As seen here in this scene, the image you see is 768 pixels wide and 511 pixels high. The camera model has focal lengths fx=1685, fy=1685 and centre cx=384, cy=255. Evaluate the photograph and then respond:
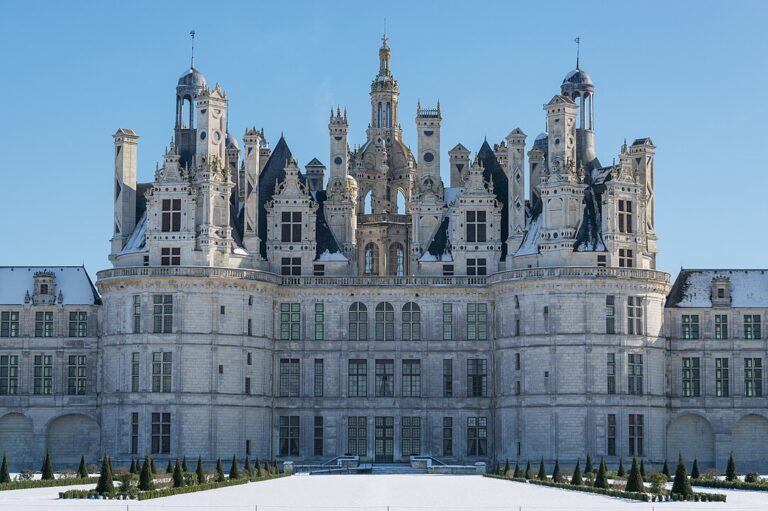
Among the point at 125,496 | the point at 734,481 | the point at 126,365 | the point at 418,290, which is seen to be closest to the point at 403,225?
the point at 418,290

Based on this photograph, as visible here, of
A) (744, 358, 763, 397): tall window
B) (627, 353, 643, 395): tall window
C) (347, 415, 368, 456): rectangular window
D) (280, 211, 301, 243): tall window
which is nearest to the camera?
(627, 353, 643, 395): tall window

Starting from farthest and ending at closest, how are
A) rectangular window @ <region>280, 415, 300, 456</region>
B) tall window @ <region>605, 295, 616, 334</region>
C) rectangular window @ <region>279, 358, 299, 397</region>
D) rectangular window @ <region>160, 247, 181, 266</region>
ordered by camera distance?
rectangular window @ <region>279, 358, 299, 397</region>, rectangular window @ <region>280, 415, 300, 456</region>, rectangular window @ <region>160, 247, 181, 266</region>, tall window @ <region>605, 295, 616, 334</region>

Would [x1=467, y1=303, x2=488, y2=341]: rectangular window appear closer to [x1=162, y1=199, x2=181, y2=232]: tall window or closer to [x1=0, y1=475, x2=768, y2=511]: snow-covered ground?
[x1=162, y1=199, x2=181, y2=232]: tall window

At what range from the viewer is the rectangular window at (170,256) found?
336 feet

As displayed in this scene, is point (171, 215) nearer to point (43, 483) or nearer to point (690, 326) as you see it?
point (43, 483)

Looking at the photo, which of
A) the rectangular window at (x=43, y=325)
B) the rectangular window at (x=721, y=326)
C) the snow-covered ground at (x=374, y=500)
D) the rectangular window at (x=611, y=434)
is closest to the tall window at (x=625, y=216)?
the rectangular window at (x=721, y=326)

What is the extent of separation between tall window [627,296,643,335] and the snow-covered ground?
22.1 metres

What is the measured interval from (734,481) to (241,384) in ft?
113

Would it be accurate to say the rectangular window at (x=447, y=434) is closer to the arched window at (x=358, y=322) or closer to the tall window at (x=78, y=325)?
the arched window at (x=358, y=322)

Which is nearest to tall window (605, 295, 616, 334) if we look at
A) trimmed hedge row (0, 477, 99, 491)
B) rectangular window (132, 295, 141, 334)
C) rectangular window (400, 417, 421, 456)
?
rectangular window (400, 417, 421, 456)

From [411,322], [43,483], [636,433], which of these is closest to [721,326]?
[636,433]

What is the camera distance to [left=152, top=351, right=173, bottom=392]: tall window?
100688 millimetres

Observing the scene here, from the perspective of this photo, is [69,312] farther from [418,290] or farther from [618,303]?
[618,303]

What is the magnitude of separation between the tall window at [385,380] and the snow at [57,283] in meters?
18.7
